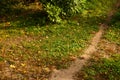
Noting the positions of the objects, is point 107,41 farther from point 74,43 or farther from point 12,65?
point 12,65

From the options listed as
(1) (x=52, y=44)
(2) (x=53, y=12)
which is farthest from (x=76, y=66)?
(2) (x=53, y=12)

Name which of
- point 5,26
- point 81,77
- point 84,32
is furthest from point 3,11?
point 81,77

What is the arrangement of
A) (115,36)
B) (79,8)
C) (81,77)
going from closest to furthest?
(81,77) → (115,36) → (79,8)

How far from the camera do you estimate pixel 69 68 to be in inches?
489

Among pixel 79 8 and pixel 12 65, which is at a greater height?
pixel 79 8

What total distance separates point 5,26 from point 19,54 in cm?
301

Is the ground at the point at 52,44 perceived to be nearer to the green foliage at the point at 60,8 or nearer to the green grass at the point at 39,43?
the green grass at the point at 39,43

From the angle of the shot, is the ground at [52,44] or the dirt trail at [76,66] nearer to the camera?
the dirt trail at [76,66]

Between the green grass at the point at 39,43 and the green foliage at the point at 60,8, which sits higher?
the green foliage at the point at 60,8

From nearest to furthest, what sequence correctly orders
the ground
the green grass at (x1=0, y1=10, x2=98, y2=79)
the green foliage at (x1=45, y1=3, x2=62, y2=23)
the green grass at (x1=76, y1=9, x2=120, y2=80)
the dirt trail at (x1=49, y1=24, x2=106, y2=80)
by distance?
the dirt trail at (x1=49, y1=24, x2=106, y2=80), the green grass at (x1=76, y1=9, x2=120, y2=80), the ground, the green grass at (x1=0, y1=10, x2=98, y2=79), the green foliage at (x1=45, y1=3, x2=62, y2=23)

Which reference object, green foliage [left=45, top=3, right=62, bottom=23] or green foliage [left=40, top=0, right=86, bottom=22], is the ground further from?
green foliage [left=40, top=0, right=86, bottom=22]

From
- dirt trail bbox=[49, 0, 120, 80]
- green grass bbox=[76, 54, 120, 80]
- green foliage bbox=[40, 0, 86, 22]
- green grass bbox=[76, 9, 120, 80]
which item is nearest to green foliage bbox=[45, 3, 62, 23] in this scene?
green foliage bbox=[40, 0, 86, 22]

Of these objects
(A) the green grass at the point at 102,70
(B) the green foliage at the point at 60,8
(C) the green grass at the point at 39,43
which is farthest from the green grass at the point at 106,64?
(B) the green foliage at the point at 60,8

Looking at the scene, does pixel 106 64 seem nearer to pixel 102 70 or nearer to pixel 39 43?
pixel 102 70
